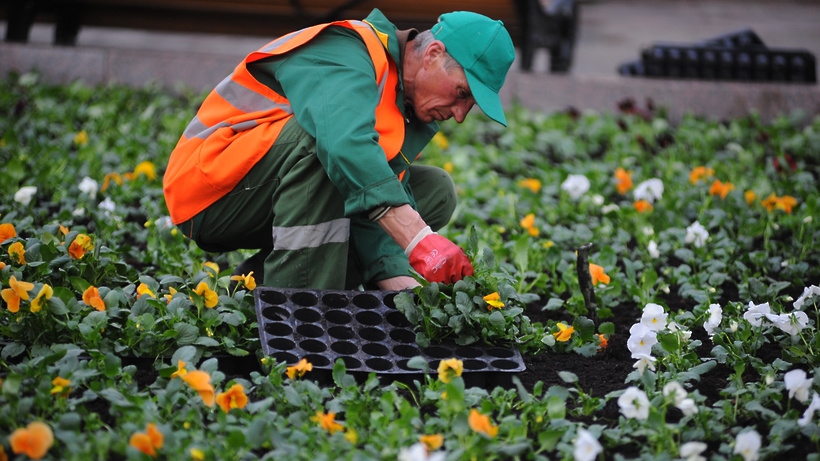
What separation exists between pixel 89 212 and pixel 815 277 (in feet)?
8.31

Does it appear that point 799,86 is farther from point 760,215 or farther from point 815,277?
point 815,277

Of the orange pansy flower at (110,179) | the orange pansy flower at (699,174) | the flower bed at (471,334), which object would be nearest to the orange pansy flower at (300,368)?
the flower bed at (471,334)

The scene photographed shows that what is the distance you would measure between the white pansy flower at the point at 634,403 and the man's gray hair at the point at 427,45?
0.95 m

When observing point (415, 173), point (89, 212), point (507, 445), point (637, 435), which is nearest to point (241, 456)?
point (507, 445)

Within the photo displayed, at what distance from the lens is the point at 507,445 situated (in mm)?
1893

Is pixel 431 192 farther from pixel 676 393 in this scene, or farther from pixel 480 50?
pixel 676 393

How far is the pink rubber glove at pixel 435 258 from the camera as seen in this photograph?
7.52ft

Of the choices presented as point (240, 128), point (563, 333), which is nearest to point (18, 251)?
point (240, 128)

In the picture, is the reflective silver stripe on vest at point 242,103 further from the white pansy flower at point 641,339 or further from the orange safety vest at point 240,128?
the white pansy flower at point 641,339

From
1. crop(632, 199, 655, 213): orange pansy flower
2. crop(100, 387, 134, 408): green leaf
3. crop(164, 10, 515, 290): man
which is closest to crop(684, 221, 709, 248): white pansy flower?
crop(632, 199, 655, 213): orange pansy flower

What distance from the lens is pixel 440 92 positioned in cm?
247

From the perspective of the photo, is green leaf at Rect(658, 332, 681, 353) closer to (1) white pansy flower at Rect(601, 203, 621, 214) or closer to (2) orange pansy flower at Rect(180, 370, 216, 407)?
(2) orange pansy flower at Rect(180, 370, 216, 407)

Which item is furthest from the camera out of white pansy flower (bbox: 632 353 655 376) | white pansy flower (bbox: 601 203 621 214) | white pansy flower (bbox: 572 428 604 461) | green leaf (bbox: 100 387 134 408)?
white pansy flower (bbox: 601 203 621 214)

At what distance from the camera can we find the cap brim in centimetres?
238
